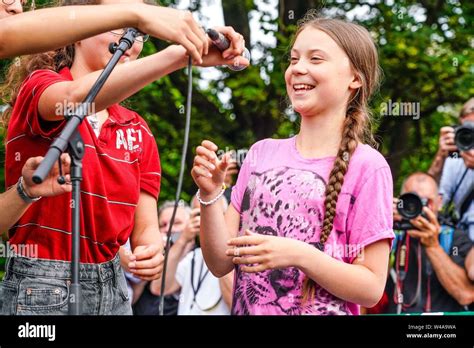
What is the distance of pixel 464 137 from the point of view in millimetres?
4465

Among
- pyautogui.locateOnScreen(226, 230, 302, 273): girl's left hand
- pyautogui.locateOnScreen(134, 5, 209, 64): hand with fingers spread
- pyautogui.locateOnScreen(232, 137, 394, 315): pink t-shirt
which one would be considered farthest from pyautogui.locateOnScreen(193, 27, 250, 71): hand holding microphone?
pyautogui.locateOnScreen(226, 230, 302, 273): girl's left hand

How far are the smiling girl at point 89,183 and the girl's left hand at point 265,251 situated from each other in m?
0.39

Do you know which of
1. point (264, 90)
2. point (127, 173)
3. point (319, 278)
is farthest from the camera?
point (264, 90)

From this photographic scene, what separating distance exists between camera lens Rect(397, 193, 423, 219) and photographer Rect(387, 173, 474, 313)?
0.01 metres

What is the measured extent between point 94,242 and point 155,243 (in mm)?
264

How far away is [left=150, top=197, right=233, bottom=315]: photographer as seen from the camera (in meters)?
4.43

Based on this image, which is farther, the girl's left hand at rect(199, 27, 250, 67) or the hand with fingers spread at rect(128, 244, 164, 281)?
the hand with fingers spread at rect(128, 244, 164, 281)

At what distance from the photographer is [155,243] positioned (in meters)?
2.68

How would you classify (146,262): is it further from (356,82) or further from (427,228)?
(427,228)

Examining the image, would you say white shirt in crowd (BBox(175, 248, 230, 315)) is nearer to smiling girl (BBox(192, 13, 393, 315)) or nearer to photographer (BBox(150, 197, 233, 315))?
photographer (BBox(150, 197, 233, 315))

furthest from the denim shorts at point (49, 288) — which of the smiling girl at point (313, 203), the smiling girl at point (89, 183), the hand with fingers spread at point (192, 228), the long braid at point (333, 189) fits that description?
the hand with fingers spread at point (192, 228)

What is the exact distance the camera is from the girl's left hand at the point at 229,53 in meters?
2.35
